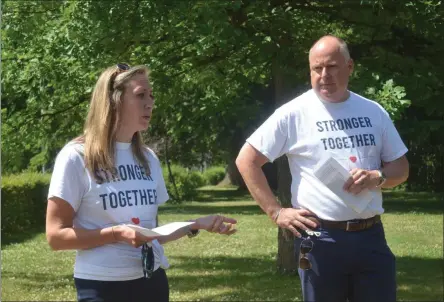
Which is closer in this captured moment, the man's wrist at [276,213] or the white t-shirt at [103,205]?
the white t-shirt at [103,205]

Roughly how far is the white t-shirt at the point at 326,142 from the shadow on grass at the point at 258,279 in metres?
6.58

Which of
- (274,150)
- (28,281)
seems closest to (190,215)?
(28,281)

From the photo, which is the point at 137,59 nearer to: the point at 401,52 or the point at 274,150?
the point at 401,52

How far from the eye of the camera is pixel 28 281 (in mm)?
13305

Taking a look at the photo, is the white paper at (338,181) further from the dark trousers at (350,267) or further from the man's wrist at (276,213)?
the man's wrist at (276,213)

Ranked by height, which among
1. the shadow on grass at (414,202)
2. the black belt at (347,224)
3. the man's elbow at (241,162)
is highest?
the man's elbow at (241,162)

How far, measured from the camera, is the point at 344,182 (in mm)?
4281

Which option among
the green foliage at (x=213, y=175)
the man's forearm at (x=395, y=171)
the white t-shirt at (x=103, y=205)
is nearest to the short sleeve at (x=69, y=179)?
the white t-shirt at (x=103, y=205)

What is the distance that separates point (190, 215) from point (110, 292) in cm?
2465

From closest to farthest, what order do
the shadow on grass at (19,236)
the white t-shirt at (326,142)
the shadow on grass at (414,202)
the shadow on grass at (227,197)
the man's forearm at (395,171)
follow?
the white t-shirt at (326,142)
the man's forearm at (395,171)
the shadow on grass at (19,236)
the shadow on grass at (414,202)
the shadow on grass at (227,197)

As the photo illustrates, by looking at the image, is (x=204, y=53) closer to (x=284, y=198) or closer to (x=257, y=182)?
(x=284, y=198)

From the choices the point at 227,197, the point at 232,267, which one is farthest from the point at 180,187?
the point at 232,267

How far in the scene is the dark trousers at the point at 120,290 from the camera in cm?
357

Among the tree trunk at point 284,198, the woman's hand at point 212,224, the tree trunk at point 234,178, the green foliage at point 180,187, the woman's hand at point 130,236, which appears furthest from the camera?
the tree trunk at point 234,178
